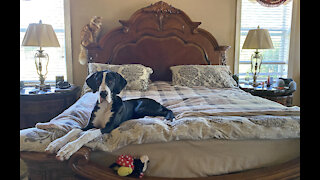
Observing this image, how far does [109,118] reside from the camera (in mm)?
1308

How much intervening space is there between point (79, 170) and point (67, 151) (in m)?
0.11

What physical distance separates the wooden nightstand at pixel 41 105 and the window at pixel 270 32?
271 cm

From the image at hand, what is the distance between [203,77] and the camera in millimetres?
2957

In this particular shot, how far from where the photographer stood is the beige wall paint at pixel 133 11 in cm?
338

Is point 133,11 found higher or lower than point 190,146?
higher

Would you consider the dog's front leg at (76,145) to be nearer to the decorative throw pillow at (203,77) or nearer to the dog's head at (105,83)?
the dog's head at (105,83)

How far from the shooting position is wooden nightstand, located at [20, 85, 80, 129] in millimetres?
2678

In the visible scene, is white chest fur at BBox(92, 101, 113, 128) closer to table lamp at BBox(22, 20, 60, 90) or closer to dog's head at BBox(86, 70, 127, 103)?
dog's head at BBox(86, 70, 127, 103)

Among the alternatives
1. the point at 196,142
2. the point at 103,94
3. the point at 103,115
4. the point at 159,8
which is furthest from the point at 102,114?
the point at 159,8

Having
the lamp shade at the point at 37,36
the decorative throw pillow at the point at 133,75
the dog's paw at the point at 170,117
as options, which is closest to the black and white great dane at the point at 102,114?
the dog's paw at the point at 170,117

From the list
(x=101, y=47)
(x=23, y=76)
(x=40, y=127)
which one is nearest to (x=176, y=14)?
(x=101, y=47)

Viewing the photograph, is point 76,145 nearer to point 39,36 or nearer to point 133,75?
point 133,75

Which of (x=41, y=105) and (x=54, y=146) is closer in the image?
(x=54, y=146)
